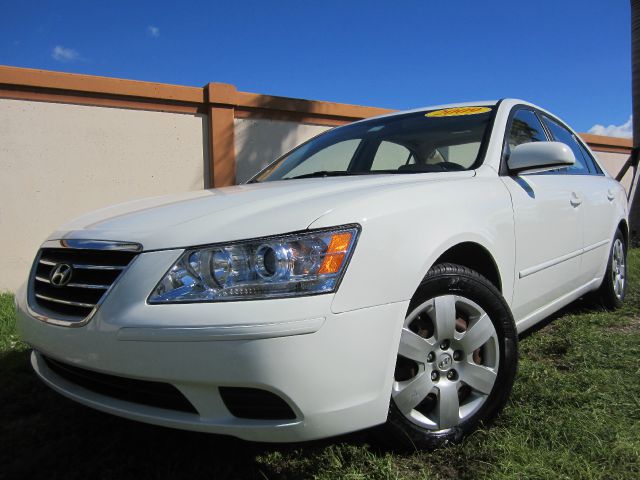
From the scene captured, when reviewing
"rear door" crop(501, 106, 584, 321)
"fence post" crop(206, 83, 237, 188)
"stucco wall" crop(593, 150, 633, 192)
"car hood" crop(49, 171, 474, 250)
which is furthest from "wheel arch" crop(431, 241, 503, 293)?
"stucco wall" crop(593, 150, 633, 192)

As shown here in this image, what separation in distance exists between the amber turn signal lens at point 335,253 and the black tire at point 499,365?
379 millimetres

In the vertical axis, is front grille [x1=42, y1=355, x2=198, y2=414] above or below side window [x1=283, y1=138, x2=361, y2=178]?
below

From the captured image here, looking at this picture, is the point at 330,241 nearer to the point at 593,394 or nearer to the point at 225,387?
the point at 225,387

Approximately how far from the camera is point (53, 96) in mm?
5113

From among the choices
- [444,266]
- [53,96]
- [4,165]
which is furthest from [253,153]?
[444,266]

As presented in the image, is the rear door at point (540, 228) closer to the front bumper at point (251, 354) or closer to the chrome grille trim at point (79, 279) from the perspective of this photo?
the front bumper at point (251, 354)

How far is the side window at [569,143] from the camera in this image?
3.43m

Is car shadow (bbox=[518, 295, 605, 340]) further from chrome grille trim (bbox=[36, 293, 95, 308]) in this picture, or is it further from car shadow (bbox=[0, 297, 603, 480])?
chrome grille trim (bbox=[36, 293, 95, 308])

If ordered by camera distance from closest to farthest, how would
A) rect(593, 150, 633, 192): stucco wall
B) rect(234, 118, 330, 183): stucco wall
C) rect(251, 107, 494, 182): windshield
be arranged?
rect(251, 107, 494, 182): windshield → rect(234, 118, 330, 183): stucco wall → rect(593, 150, 633, 192): stucco wall

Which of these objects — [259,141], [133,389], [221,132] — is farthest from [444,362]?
[259,141]

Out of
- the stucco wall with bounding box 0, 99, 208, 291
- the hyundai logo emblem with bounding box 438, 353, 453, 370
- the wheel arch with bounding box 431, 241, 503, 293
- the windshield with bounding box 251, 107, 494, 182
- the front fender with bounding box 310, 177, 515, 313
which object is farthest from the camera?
the stucco wall with bounding box 0, 99, 208, 291

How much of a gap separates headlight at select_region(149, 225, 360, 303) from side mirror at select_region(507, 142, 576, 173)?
4.19 ft

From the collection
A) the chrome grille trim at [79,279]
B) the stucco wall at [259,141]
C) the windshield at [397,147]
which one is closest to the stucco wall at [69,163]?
the stucco wall at [259,141]

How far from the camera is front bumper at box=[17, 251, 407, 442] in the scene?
4.80 feet
